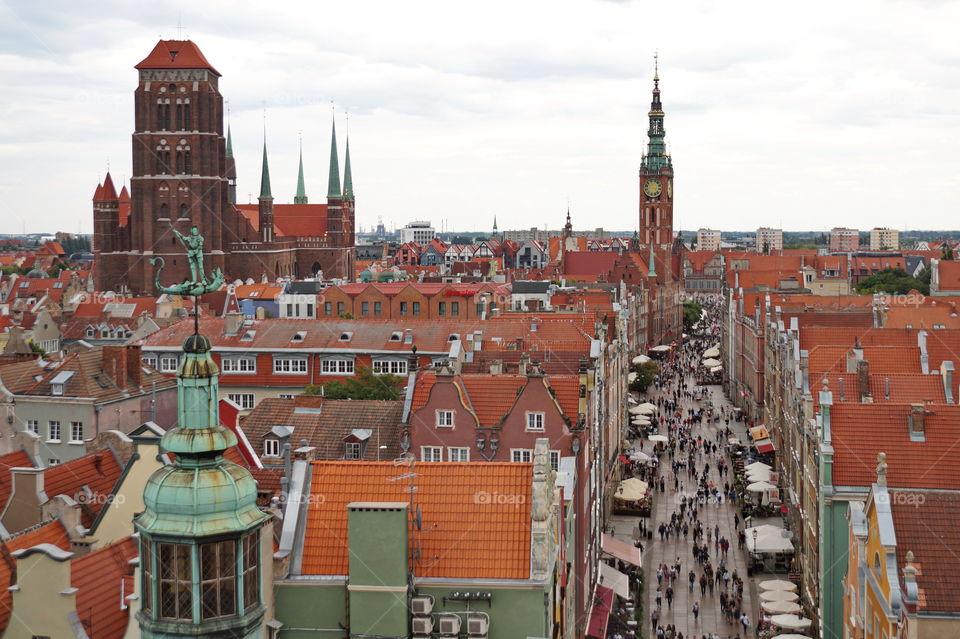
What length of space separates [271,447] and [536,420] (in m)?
9.72

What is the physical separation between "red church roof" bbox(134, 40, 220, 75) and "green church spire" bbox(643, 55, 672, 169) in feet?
214

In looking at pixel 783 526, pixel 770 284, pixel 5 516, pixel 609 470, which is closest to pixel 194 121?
pixel 770 284

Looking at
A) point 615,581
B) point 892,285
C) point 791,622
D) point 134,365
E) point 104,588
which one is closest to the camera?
point 104,588

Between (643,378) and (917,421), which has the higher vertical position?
(917,421)

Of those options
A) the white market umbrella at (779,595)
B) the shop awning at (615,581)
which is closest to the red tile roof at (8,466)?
the shop awning at (615,581)

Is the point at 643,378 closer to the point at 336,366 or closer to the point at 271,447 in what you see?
the point at 336,366

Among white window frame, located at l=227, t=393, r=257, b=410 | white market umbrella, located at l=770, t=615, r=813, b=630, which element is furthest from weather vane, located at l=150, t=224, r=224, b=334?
white window frame, located at l=227, t=393, r=257, b=410

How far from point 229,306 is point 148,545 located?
98.4m

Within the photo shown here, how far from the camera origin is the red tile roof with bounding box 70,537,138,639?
19812 mm

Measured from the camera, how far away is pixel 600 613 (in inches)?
1565

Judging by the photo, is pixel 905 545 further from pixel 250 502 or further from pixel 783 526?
pixel 783 526

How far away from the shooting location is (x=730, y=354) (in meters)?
102

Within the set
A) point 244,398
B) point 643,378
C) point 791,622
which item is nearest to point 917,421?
point 791,622

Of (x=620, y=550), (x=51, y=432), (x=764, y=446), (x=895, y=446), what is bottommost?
(x=620, y=550)
